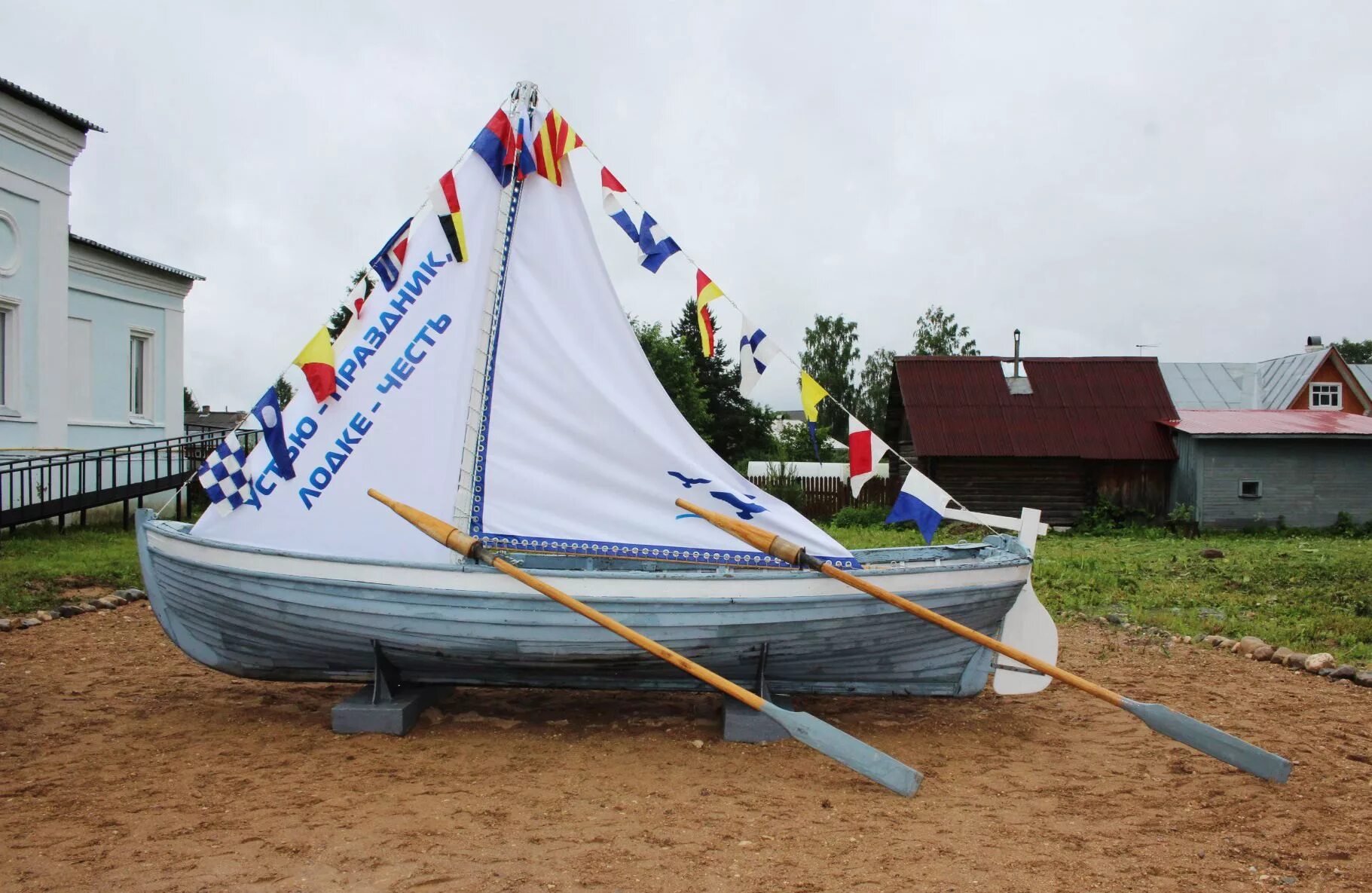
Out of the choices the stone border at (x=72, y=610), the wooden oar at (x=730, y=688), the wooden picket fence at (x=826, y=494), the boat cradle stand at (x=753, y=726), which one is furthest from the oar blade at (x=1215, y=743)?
the wooden picket fence at (x=826, y=494)

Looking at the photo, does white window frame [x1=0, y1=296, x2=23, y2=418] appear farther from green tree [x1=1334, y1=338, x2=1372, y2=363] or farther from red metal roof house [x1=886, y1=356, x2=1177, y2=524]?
green tree [x1=1334, y1=338, x2=1372, y2=363]

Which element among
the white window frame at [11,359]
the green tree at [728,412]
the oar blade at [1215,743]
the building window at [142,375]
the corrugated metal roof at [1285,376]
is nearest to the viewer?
the oar blade at [1215,743]

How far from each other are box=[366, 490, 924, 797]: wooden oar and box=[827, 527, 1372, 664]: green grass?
17.1ft

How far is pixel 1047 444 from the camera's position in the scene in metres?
20.6

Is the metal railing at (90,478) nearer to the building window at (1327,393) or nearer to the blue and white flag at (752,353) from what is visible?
the blue and white flag at (752,353)

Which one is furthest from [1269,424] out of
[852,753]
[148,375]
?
[148,375]

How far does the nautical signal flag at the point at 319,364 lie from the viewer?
5648mm

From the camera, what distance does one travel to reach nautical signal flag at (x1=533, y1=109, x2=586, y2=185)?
604 centimetres

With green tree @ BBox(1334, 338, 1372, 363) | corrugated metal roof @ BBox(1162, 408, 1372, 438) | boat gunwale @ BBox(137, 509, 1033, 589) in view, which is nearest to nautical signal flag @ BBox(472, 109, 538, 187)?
Answer: boat gunwale @ BBox(137, 509, 1033, 589)

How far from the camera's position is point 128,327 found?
17.5 metres

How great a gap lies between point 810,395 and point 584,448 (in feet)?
4.73

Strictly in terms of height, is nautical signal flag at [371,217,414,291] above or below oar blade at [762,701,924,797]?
above

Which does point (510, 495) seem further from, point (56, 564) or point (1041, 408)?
point (1041, 408)

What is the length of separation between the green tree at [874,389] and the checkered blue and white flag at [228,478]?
4078 centimetres
